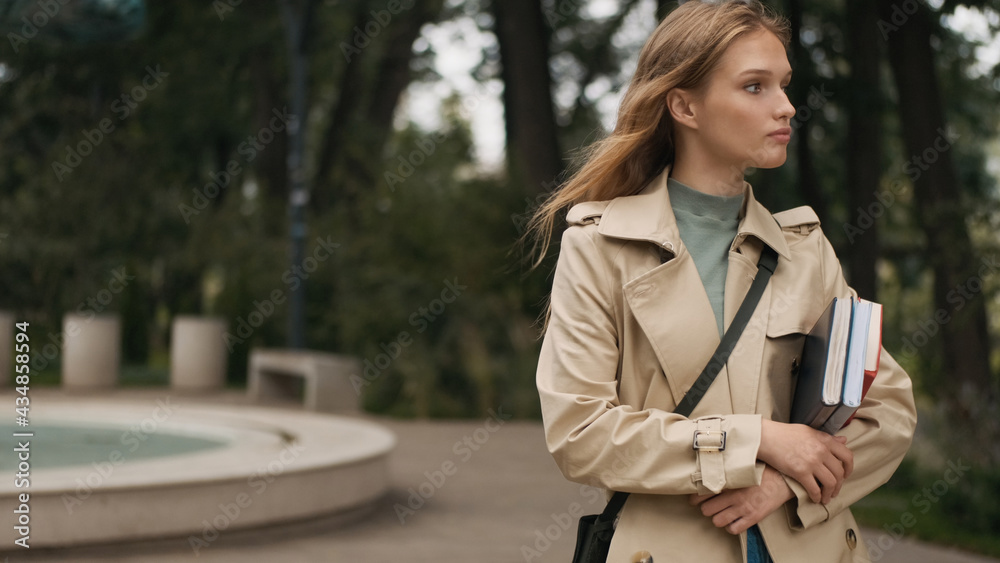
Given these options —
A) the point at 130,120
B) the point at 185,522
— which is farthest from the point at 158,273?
the point at 185,522

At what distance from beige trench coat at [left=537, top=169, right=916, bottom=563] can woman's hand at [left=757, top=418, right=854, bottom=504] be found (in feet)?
0.08

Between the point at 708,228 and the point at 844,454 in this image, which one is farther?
the point at 708,228

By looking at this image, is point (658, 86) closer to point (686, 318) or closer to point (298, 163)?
point (686, 318)

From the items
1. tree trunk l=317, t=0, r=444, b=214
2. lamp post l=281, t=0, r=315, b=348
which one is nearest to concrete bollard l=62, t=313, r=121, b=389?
lamp post l=281, t=0, r=315, b=348

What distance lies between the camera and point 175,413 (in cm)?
1082

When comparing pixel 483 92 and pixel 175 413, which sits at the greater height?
pixel 483 92

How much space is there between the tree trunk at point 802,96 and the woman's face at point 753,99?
7264 millimetres

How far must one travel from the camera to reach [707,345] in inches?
83.9

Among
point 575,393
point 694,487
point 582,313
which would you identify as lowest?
point 694,487

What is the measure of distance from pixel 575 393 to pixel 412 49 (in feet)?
77.6

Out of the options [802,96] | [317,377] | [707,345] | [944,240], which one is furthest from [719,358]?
[317,377]

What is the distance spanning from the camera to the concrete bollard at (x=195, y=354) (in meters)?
18.7

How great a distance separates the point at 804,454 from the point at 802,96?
359 inches

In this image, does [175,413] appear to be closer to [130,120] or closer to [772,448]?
[772,448]
